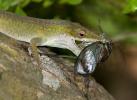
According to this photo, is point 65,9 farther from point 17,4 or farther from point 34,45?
point 34,45

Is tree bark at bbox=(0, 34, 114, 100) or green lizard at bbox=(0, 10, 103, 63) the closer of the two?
tree bark at bbox=(0, 34, 114, 100)

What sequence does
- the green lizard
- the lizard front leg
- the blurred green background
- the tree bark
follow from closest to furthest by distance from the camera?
the tree bark → the lizard front leg → the green lizard → the blurred green background

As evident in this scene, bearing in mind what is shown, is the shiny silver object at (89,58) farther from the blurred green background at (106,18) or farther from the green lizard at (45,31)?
the blurred green background at (106,18)

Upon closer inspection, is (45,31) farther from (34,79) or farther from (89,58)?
(34,79)

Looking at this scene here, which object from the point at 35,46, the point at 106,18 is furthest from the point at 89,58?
the point at 106,18

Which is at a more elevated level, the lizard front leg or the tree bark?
the lizard front leg

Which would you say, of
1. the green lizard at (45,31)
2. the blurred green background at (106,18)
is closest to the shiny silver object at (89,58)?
the green lizard at (45,31)

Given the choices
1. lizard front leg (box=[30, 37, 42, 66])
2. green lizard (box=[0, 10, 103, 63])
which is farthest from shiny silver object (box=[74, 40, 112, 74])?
lizard front leg (box=[30, 37, 42, 66])

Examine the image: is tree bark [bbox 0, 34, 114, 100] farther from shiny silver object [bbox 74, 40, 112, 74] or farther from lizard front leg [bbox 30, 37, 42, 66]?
shiny silver object [bbox 74, 40, 112, 74]

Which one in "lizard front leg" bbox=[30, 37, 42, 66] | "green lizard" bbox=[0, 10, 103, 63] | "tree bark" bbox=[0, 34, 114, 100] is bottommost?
"tree bark" bbox=[0, 34, 114, 100]
